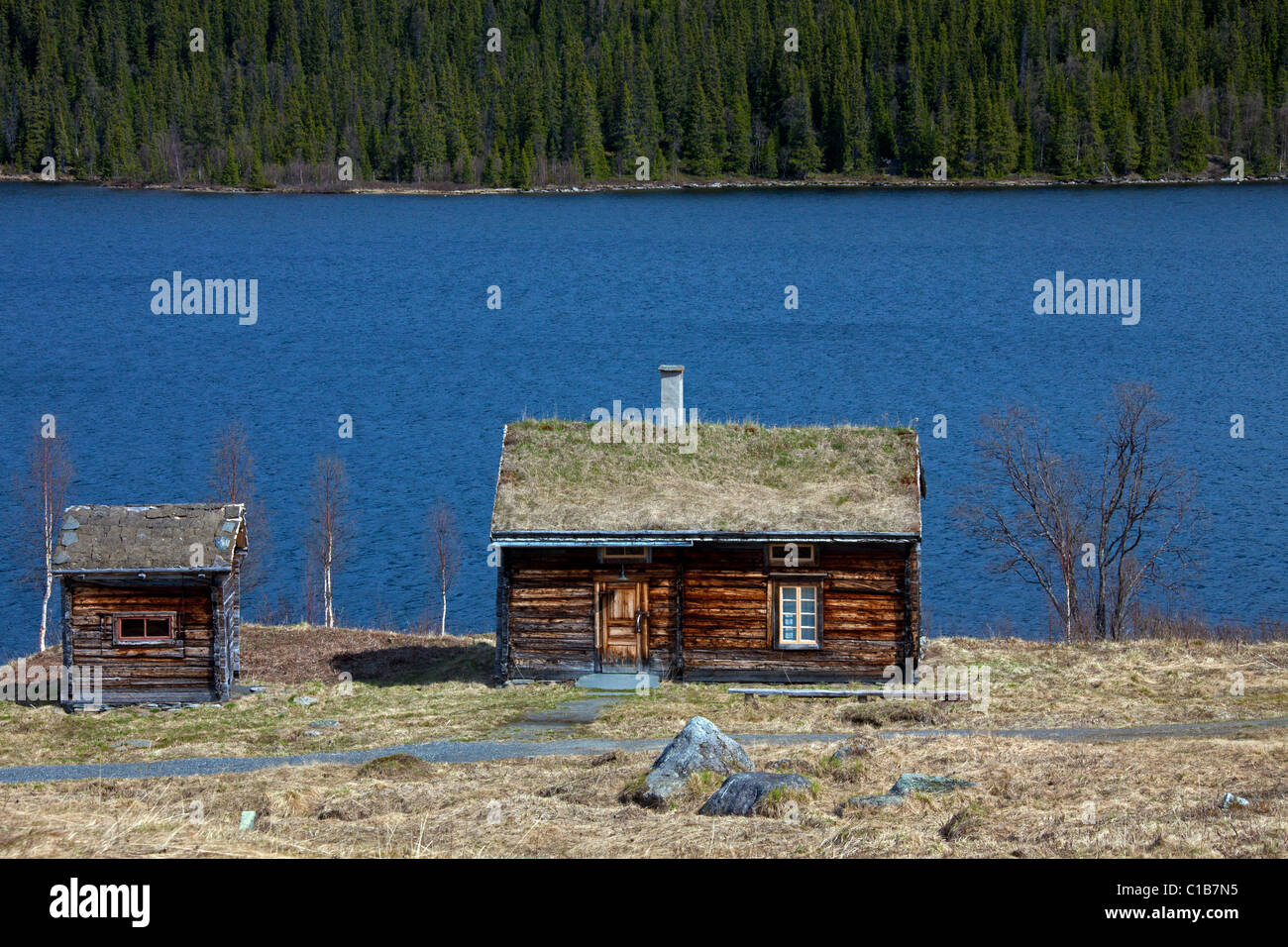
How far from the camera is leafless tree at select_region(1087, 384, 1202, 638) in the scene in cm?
4541

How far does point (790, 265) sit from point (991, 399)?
163 ft

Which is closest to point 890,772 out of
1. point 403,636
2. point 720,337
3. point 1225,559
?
point 403,636

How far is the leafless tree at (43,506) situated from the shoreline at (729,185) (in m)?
131

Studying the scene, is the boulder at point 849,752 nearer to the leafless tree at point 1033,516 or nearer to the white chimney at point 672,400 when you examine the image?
the white chimney at point 672,400

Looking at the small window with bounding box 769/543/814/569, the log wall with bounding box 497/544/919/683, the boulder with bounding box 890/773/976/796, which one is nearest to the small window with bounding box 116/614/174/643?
the log wall with bounding box 497/544/919/683

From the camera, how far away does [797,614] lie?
99.9ft

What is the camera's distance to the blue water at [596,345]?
5569 cm

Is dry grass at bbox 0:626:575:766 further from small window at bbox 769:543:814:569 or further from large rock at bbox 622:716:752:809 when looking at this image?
large rock at bbox 622:716:752:809

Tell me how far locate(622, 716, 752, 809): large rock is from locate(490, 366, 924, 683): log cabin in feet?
30.7

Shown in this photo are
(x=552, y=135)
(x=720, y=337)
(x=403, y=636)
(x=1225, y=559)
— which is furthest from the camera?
(x=552, y=135)
